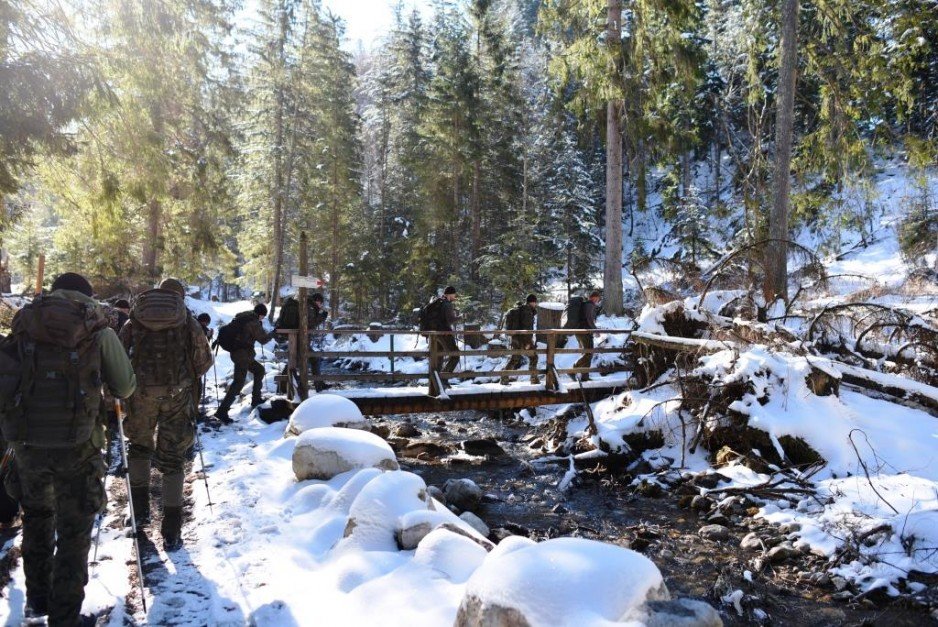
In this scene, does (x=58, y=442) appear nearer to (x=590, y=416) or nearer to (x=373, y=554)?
(x=373, y=554)

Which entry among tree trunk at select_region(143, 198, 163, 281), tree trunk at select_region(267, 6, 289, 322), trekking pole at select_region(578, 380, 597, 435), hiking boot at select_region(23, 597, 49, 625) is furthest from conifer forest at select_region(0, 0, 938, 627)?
tree trunk at select_region(267, 6, 289, 322)

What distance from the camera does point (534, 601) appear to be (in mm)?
2693

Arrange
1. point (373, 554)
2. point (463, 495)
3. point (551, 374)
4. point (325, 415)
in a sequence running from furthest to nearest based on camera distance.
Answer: point (551, 374)
point (325, 415)
point (463, 495)
point (373, 554)

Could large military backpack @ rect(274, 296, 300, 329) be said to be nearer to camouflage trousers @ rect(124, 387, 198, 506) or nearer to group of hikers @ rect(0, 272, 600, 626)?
camouflage trousers @ rect(124, 387, 198, 506)

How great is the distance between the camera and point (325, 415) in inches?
299

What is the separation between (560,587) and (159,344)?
3.53 metres

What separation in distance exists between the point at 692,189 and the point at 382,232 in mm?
16597

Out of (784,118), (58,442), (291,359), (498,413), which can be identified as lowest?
(498,413)

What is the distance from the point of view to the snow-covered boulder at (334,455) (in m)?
6.00

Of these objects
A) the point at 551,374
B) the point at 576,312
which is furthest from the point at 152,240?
the point at 551,374

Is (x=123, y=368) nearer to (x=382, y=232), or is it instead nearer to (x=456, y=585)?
(x=456, y=585)

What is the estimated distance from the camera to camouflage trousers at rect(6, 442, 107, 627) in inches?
126

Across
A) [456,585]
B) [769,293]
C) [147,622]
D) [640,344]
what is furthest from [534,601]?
[769,293]

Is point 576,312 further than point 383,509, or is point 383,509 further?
point 576,312
